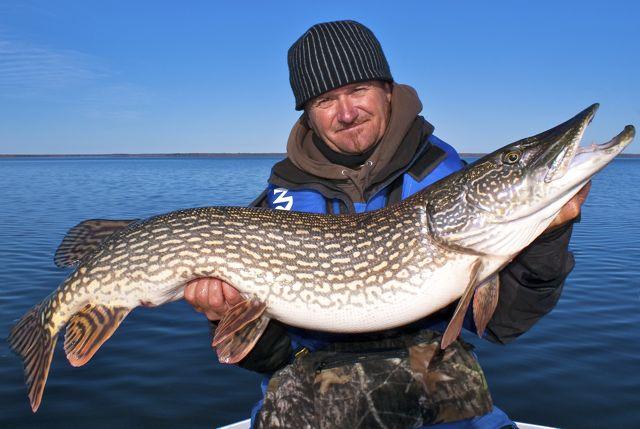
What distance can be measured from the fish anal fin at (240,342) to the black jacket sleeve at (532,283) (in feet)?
4.71

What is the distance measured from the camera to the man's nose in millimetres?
3709

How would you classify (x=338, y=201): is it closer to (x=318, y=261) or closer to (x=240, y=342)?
(x=318, y=261)

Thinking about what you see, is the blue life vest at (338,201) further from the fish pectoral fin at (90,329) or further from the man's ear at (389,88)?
the fish pectoral fin at (90,329)

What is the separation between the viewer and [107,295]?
326 cm

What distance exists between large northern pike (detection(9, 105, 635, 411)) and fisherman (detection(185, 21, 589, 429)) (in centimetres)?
18

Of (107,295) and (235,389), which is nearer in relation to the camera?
(107,295)

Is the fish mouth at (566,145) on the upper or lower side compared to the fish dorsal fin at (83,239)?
upper

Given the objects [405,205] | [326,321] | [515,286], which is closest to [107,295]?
[326,321]

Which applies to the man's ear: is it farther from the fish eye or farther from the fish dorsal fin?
the fish dorsal fin

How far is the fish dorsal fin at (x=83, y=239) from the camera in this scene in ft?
11.4

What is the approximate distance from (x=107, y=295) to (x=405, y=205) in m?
1.93

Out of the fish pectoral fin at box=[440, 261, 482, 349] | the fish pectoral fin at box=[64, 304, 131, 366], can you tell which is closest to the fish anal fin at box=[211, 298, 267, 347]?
the fish pectoral fin at box=[64, 304, 131, 366]

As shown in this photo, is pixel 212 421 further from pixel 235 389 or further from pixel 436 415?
pixel 436 415

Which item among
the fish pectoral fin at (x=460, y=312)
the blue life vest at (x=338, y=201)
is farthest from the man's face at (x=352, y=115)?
the fish pectoral fin at (x=460, y=312)
